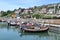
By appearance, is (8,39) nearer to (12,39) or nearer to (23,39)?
(12,39)

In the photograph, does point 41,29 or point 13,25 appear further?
point 13,25

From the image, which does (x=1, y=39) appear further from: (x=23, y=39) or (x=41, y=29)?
(x=41, y=29)

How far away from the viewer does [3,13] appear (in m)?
155

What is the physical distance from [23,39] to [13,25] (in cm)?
3256

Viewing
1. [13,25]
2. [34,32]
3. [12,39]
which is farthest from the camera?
[13,25]

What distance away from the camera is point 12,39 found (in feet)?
113

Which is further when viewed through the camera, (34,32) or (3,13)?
(3,13)

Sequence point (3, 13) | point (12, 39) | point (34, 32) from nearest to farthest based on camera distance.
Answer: point (12, 39) < point (34, 32) < point (3, 13)

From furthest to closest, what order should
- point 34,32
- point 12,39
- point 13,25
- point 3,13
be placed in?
1. point 3,13
2. point 13,25
3. point 34,32
4. point 12,39

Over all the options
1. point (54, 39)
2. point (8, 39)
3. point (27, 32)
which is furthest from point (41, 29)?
point (8, 39)

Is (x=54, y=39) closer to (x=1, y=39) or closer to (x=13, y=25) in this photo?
(x=1, y=39)

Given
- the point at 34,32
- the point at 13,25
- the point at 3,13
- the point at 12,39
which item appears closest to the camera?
the point at 12,39

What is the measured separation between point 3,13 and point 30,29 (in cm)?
11528

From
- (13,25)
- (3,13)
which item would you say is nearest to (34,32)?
(13,25)
